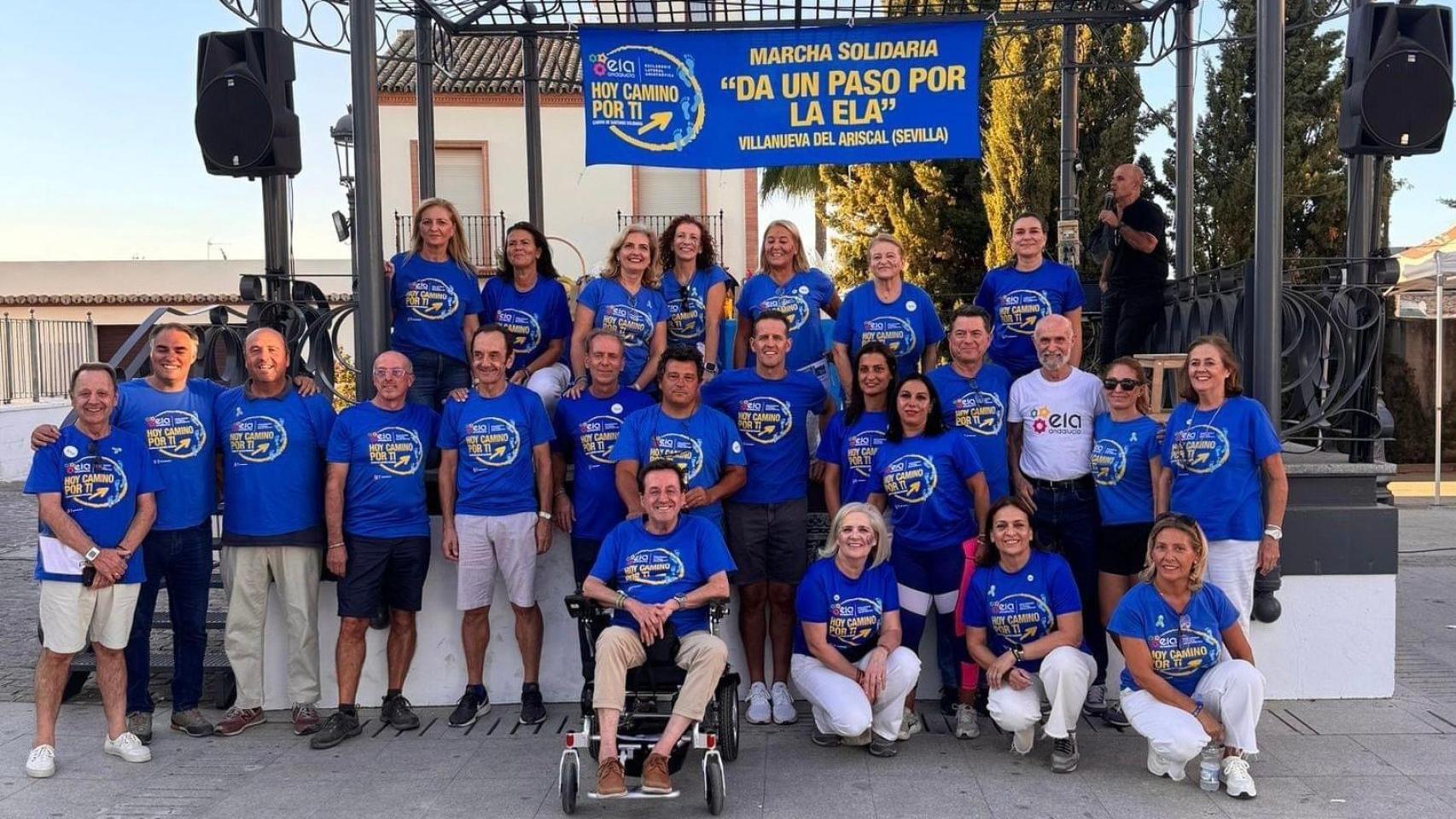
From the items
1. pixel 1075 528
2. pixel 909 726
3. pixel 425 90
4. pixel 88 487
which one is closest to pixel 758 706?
pixel 909 726

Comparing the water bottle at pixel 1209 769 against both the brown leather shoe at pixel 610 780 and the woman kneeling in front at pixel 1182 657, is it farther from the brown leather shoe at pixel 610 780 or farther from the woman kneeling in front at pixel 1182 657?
the brown leather shoe at pixel 610 780

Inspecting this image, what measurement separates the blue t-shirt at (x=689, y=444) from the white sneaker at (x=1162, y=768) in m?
2.06

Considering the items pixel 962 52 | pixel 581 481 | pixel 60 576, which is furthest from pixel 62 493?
pixel 962 52

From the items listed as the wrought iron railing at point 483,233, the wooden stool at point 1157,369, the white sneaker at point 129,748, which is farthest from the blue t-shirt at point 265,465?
the wrought iron railing at point 483,233

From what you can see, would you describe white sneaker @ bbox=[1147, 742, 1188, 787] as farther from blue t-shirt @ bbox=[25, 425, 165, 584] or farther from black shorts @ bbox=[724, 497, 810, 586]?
blue t-shirt @ bbox=[25, 425, 165, 584]

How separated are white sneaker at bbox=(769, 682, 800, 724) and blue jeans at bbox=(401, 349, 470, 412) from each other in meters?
2.21

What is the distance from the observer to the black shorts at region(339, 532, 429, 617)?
5.38 m

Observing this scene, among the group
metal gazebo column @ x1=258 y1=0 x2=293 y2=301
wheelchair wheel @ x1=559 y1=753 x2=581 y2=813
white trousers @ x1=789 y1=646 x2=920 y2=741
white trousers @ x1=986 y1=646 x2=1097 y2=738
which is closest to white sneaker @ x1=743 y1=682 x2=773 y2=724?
white trousers @ x1=789 y1=646 x2=920 y2=741

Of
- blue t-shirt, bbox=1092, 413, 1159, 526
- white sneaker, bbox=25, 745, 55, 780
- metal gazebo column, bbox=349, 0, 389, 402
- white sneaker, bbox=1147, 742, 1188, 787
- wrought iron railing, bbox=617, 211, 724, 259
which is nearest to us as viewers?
white sneaker, bbox=1147, 742, 1188, 787

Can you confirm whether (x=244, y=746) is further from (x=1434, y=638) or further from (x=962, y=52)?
(x=1434, y=638)

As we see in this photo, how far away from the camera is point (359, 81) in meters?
5.84

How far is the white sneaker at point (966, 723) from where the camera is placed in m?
5.14

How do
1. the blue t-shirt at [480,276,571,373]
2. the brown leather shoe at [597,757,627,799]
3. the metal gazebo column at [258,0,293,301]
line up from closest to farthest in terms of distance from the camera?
the brown leather shoe at [597,757,627,799], the blue t-shirt at [480,276,571,373], the metal gazebo column at [258,0,293,301]

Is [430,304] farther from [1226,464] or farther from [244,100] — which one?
[1226,464]
